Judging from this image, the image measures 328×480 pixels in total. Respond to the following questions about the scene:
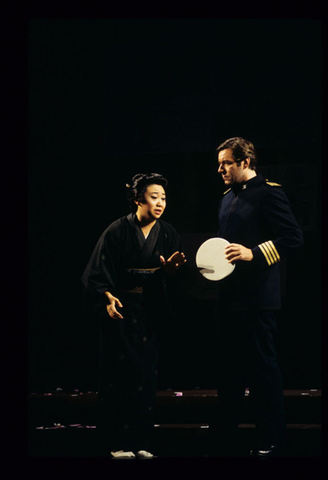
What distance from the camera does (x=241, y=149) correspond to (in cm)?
437

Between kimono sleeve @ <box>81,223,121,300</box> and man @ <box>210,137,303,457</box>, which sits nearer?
man @ <box>210,137,303,457</box>

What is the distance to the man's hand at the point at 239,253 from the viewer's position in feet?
13.6

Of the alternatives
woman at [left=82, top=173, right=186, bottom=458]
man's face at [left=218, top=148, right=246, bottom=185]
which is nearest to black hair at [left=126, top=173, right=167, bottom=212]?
woman at [left=82, top=173, right=186, bottom=458]

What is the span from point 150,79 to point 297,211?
1345 mm

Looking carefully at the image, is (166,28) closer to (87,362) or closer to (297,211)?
(297,211)

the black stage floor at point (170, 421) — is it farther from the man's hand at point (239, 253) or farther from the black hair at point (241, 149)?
the black hair at point (241, 149)

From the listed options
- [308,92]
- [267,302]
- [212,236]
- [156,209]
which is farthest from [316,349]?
[308,92]

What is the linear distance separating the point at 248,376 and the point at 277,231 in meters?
0.90

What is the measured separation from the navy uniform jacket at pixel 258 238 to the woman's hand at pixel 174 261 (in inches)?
11.2

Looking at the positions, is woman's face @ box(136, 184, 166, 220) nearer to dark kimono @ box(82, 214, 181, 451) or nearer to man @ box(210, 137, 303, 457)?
dark kimono @ box(82, 214, 181, 451)

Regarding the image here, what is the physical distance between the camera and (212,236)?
470cm

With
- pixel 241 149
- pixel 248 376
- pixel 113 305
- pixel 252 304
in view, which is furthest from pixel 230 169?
pixel 248 376

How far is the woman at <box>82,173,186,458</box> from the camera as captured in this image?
4.23 meters

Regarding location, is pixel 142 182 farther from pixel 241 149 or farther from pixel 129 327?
pixel 129 327
